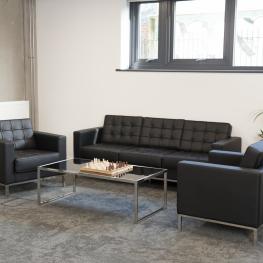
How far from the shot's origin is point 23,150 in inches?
228

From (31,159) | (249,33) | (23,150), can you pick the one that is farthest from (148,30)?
(31,159)

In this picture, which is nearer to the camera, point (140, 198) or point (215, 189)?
point (215, 189)

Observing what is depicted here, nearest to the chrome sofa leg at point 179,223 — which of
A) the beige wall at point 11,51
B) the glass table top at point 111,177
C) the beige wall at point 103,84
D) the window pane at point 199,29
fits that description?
the glass table top at point 111,177

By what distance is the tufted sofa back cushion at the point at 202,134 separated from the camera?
224 inches

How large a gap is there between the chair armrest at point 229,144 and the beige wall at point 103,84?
8.5 inches

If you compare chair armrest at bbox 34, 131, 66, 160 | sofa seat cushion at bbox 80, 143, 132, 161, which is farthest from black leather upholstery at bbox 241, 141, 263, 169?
chair armrest at bbox 34, 131, 66, 160

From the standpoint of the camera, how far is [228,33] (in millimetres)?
5914

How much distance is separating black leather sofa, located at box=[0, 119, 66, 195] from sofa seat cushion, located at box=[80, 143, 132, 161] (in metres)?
0.31

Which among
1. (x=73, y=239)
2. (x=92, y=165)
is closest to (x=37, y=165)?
(x=92, y=165)

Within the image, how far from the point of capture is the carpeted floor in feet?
11.6

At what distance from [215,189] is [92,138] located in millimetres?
2727

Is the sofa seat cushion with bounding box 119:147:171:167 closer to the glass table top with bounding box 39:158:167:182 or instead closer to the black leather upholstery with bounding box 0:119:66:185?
the glass table top with bounding box 39:158:167:182

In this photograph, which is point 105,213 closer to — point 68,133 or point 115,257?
point 115,257

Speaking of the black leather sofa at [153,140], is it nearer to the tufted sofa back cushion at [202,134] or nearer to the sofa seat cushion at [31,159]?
the tufted sofa back cushion at [202,134]
